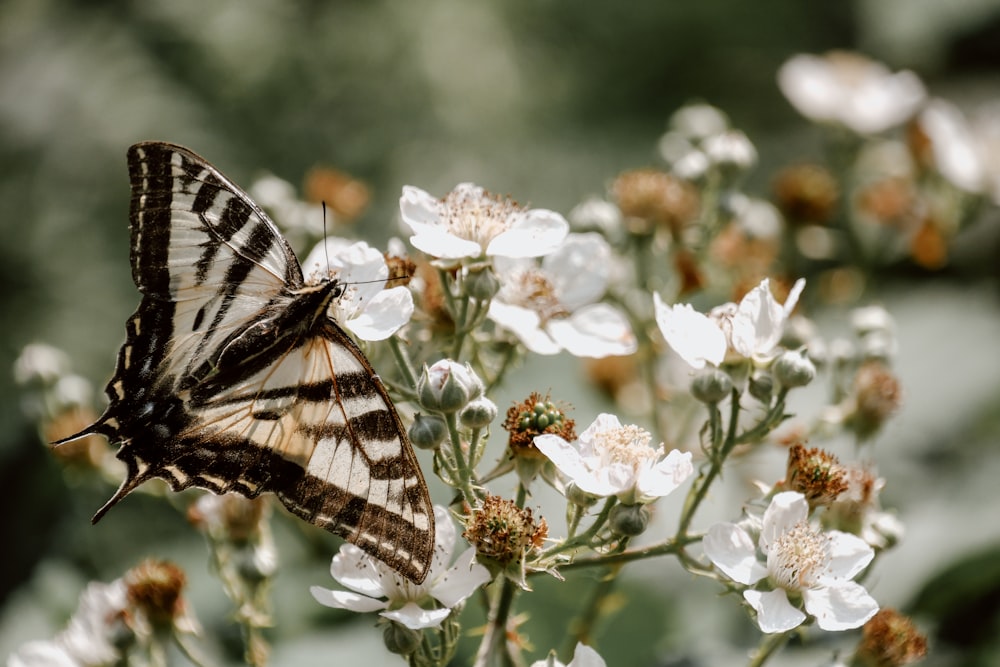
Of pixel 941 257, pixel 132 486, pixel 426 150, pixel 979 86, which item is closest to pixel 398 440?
pixel 132 486

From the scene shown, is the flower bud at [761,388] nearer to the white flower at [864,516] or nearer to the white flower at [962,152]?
the white flower at [864,516]

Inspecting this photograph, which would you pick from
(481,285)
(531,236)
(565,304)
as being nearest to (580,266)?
(565,304)

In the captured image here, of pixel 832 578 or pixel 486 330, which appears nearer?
pixel 832 578

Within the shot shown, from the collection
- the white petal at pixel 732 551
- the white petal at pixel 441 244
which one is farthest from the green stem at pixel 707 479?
the white petal at pixel 441 244

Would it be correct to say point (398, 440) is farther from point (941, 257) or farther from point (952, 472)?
point (941, 257)

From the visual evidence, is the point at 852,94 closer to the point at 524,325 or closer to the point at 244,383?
the point at 524,325

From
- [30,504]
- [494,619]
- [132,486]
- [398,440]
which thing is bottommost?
[30,504]

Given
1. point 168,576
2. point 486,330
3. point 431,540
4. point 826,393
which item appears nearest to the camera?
point 431,540
